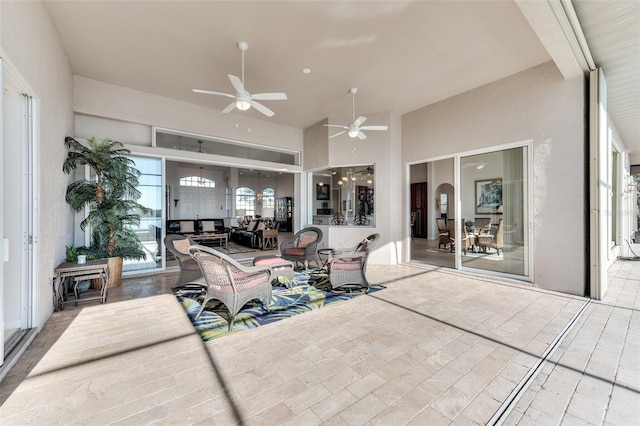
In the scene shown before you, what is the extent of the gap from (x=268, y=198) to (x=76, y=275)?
1249cm

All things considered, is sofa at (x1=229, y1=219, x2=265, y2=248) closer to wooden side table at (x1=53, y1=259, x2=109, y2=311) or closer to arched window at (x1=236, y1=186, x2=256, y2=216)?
arched window at (x1=236, y1=186, x2=256, y2=216)

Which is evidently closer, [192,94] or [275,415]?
[275,415]

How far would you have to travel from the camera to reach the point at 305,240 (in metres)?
6.02

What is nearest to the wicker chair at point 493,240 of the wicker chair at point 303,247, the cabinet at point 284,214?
the wicker chair at point 303,247

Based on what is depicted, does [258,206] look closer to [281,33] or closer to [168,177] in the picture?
[168,177]

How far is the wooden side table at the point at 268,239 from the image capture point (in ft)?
28.6

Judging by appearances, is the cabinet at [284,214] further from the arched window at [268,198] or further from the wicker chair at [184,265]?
the wicker chair at [184,265]

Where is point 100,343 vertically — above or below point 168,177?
below

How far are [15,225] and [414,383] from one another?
396 cm

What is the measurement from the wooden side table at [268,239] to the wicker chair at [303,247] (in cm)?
293

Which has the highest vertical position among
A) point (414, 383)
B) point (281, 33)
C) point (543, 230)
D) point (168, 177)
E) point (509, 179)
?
point (281, 33)

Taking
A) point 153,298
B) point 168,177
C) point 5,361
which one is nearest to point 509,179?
point 153,298

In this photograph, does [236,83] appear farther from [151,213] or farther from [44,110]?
[151,213]

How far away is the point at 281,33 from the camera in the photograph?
351 centimetres
